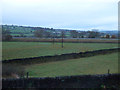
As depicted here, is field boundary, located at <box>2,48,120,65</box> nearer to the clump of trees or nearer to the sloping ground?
the sloping ground

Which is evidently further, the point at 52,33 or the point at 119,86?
the point at 52,33

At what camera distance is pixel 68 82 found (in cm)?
689

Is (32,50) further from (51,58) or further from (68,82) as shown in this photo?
(68,82)

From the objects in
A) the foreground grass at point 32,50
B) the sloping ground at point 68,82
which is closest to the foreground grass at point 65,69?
the sloping ground at point 68,82

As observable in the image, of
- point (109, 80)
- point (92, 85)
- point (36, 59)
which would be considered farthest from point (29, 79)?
point (36, 59)

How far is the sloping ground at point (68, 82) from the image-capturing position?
6355mm

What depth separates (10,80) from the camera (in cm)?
637

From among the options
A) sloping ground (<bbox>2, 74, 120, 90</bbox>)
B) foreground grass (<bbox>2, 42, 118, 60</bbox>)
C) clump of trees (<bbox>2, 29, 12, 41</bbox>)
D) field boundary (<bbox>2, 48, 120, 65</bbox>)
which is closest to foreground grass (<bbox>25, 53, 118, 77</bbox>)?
field boundary (<bbox>2, 48, 120, 65</bbox>)

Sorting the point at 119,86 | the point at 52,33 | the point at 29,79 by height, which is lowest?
the point at 119,86

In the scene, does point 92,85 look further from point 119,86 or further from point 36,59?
point 36,59

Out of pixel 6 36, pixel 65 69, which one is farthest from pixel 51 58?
pixel 6 36

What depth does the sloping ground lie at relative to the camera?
6355 millimetres

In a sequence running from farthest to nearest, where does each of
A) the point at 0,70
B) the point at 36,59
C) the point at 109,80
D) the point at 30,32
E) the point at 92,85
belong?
1. the point at 30,32
2. the point at 36,59
3. the point at 0,70
4. the point at 109,80
5. the point at 92,85

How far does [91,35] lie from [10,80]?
51.1 metres
